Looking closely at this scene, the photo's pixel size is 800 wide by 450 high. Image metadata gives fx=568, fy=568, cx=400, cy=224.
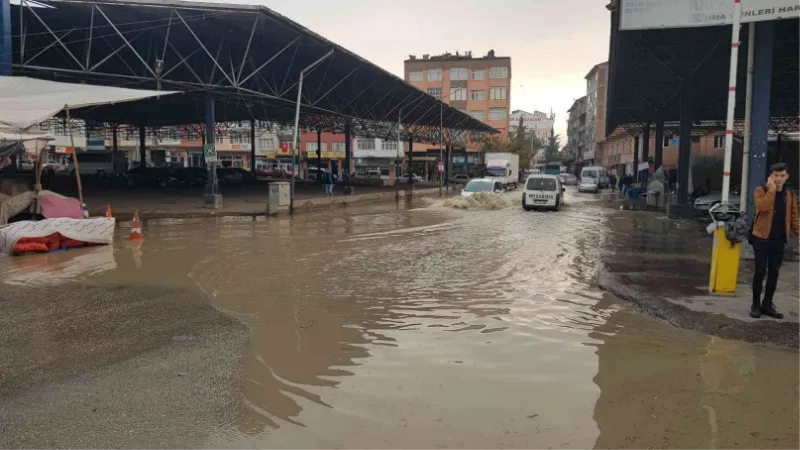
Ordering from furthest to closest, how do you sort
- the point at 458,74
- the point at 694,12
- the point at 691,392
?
1. the point at 458,74
2. the point at 694,12
3. the point at 691,392

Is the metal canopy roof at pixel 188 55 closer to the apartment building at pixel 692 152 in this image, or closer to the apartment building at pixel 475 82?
the apartment building at pixel 692 152

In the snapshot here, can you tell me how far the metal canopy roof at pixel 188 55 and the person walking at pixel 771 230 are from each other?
62.6 feet

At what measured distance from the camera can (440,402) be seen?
4.67m

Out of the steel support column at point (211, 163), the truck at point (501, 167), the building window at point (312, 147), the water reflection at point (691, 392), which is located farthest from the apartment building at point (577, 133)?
the water reflection at point (691, 392)

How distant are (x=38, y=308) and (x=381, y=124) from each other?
44.9m

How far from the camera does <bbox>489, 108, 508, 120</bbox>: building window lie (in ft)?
284

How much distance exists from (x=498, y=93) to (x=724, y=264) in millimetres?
81641

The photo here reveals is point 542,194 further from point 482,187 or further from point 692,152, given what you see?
point 692,152

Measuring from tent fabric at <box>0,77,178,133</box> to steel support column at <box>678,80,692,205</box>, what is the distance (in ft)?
63.8

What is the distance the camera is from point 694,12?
1238cm

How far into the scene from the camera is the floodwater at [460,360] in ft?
13.6

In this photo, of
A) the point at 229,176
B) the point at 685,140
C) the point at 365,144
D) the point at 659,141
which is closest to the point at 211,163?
the point at 685,140

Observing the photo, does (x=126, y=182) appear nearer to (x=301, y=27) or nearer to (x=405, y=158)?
(x=301, y=27)

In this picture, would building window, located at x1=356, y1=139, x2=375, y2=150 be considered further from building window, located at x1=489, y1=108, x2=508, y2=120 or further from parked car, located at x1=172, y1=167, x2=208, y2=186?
parked car, located at x1=172, y1=167, x2=208, y2=186
